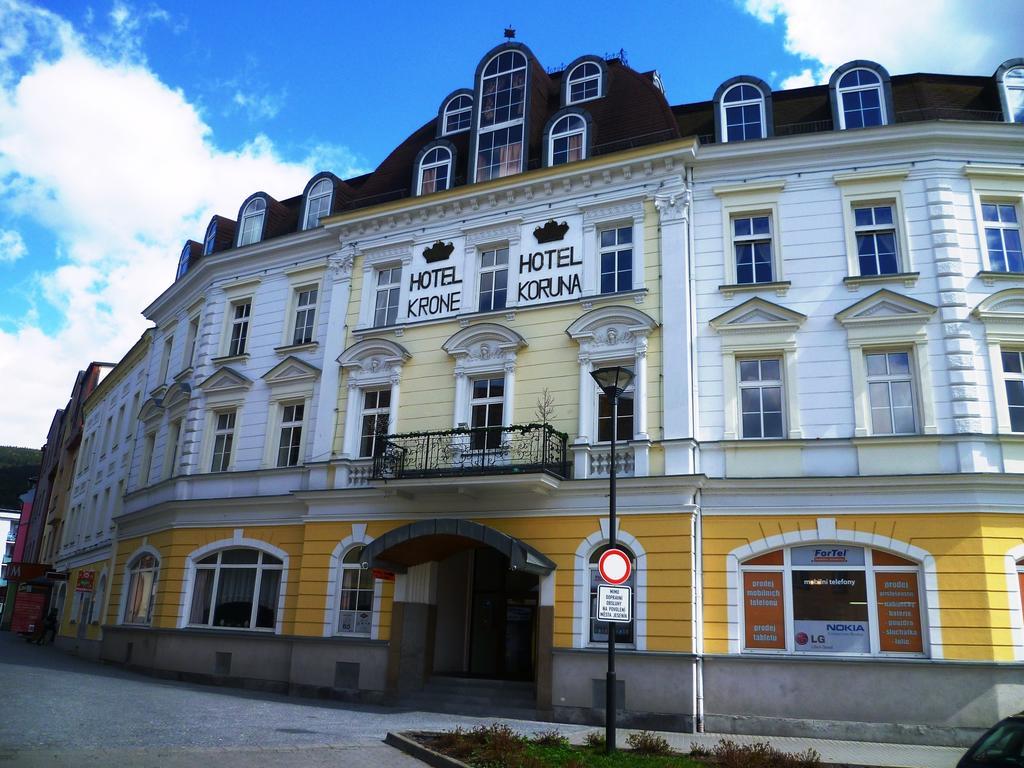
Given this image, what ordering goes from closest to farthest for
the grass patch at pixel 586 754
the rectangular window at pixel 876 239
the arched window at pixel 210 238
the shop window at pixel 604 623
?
the grass patch at pixel 586 754
the shop window at pixel 604 623
the rectangular window at pixel 876 239
the arched window at pixel 210 238

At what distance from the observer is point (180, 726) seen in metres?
13.3

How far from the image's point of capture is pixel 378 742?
13.0 metres

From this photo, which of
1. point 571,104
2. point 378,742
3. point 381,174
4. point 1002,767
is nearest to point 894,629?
point 1002,767

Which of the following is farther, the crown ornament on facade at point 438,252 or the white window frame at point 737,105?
the crown ornament on facade at point 438,252

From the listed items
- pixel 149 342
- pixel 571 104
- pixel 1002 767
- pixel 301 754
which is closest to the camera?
pixel 1002 767

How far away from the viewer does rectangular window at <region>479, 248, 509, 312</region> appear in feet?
69.6

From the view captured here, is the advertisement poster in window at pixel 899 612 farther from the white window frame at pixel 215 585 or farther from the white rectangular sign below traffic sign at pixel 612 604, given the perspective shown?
the white window frame at pixel 215 585

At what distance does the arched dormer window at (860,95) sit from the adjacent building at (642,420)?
0.09 meters

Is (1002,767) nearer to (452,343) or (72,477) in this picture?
(452,343)

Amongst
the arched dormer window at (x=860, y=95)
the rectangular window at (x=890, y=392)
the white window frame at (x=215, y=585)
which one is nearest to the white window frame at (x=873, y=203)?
the arched dormer window at (x=860, y=95)

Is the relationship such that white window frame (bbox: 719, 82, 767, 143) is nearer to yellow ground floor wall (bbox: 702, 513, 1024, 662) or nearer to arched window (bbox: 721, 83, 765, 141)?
arched window (bbox: 721, 83, 765, 141)

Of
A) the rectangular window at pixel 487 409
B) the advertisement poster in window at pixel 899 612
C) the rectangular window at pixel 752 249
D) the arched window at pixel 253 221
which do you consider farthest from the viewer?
the arched window at pixel 253 221

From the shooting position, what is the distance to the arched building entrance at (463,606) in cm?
1784

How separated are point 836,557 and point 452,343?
1003 centimetres
